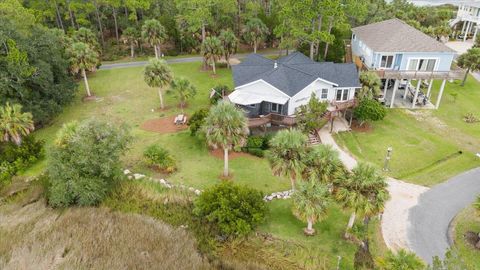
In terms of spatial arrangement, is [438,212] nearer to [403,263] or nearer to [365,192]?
[365,192]

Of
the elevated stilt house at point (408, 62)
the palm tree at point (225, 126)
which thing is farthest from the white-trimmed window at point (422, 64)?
the palm tree at point (225, 126)

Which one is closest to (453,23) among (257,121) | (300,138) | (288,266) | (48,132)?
(257,121)

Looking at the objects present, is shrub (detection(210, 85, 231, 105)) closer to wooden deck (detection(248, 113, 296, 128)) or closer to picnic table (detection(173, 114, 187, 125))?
picnic table (detection(173, 114, 187, 125))

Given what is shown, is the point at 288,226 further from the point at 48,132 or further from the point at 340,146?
the point at 48,132

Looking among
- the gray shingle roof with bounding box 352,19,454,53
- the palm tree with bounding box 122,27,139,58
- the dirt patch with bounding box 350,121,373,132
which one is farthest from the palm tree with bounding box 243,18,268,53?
the dirt patch with bounding box 350,121,373,132

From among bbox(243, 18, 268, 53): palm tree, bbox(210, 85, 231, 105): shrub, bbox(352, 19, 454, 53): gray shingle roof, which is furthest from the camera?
bbox(243, 18, 268, 53): palm tree

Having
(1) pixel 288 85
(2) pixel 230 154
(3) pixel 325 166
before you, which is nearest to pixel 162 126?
(2) pixel 230 154

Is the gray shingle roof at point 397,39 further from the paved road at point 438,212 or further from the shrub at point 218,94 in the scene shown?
the shrub at point 218,94

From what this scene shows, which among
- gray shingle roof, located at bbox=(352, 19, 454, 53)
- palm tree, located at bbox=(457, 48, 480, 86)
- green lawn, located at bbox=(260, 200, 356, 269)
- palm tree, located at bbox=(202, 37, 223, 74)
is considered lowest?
green lawn, located at bbox=(260, 200, 356, 269)
